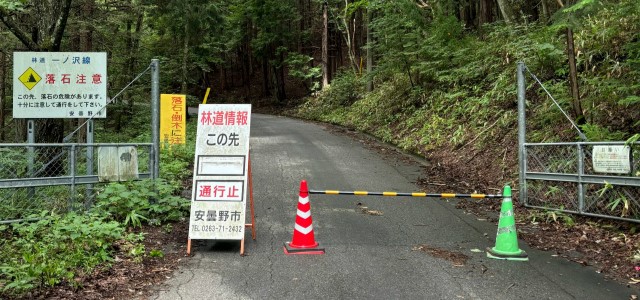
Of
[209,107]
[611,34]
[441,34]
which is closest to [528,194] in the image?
[611,34]

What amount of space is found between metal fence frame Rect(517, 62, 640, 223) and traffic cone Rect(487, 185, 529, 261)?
185 cm

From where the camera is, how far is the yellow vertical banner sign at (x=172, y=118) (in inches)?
526

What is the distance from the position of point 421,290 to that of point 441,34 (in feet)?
42.1

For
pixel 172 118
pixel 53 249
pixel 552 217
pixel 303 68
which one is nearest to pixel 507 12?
pixel 552 217

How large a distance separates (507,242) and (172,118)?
33.8ft

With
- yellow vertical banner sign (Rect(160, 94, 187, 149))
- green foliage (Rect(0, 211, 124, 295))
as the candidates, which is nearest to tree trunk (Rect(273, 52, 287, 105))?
yellow vertical banner sign (Rect(160, 94, 187, 149))

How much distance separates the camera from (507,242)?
5.97 meters

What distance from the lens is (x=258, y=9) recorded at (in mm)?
36156

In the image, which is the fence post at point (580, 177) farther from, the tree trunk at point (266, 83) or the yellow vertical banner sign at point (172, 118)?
the tree trunk at point (266, 83)

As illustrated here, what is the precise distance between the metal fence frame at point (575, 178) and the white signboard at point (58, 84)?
297 inches

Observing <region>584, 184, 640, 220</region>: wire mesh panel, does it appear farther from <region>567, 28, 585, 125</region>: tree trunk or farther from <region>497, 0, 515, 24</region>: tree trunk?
<region>497, 0, 515, 24</region>: tree trunk

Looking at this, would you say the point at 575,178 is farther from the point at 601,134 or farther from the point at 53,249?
the point at 53,249

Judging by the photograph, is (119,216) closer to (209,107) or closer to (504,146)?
(209,107)

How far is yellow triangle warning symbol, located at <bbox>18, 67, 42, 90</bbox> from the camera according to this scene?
7750 mm
